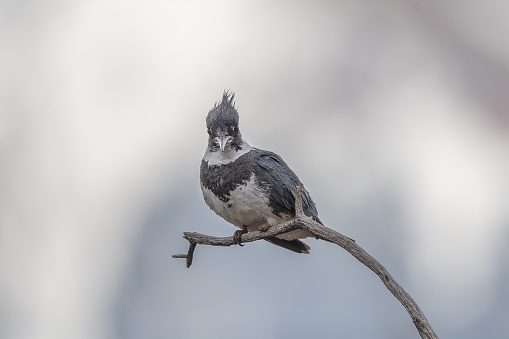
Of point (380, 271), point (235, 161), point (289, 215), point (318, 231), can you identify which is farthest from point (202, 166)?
point (380, 271)

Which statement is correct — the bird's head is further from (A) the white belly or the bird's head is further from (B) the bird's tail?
(B) the bird's tail

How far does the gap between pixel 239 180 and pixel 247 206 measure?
0.50 feet

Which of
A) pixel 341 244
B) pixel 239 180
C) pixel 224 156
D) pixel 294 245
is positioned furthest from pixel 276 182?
pixel 341 244

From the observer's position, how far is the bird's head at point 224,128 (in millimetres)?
4223

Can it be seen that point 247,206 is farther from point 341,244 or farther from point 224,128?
point 341,244

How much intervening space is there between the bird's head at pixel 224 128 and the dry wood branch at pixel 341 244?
520mm

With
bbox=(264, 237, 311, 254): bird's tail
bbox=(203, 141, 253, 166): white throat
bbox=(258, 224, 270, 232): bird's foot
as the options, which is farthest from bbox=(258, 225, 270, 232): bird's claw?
bbox=(264, 237, 311, 254): bird's tail

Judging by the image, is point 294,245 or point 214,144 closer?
A: point 214,144

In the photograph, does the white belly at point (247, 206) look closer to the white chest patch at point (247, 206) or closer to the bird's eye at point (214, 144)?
the white chest patch at point (247, 206)

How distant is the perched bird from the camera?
4.18 m

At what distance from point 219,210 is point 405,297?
1477 mm

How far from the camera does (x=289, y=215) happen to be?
4.30 m

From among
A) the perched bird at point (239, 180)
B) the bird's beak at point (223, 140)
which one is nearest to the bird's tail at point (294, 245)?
the perched bird at point (239, 180)

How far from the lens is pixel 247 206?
13.7 feet
